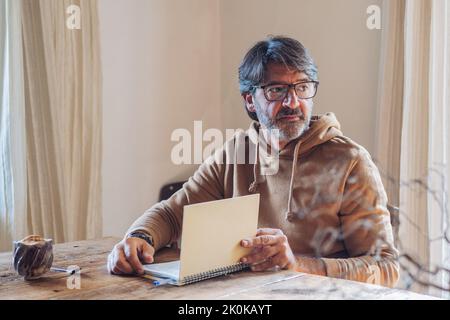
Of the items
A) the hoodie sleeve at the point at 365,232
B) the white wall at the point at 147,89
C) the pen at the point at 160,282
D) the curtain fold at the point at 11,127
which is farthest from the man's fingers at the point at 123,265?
the white wall at the point at 147,89

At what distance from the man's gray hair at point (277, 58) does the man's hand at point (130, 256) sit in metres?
0.62

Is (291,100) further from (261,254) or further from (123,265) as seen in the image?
(123,265)

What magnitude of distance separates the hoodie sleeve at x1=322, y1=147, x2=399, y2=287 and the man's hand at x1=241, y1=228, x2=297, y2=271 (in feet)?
0.39

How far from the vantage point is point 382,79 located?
2.67 meters

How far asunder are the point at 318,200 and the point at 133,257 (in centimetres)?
51

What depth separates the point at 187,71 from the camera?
3.46 meters

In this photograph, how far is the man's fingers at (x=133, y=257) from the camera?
4.34 ft

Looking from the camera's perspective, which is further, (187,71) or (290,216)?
(187,71)

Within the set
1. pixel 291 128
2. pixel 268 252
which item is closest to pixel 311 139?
pixel 291 128

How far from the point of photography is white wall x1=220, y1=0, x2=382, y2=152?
2.87m

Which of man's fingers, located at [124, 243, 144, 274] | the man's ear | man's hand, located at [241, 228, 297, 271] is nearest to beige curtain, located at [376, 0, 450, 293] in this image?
the man's ear

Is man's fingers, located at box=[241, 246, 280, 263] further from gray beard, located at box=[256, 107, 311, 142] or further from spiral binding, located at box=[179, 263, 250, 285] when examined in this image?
gray beard, located at box=[256, 107, 311, 142]
